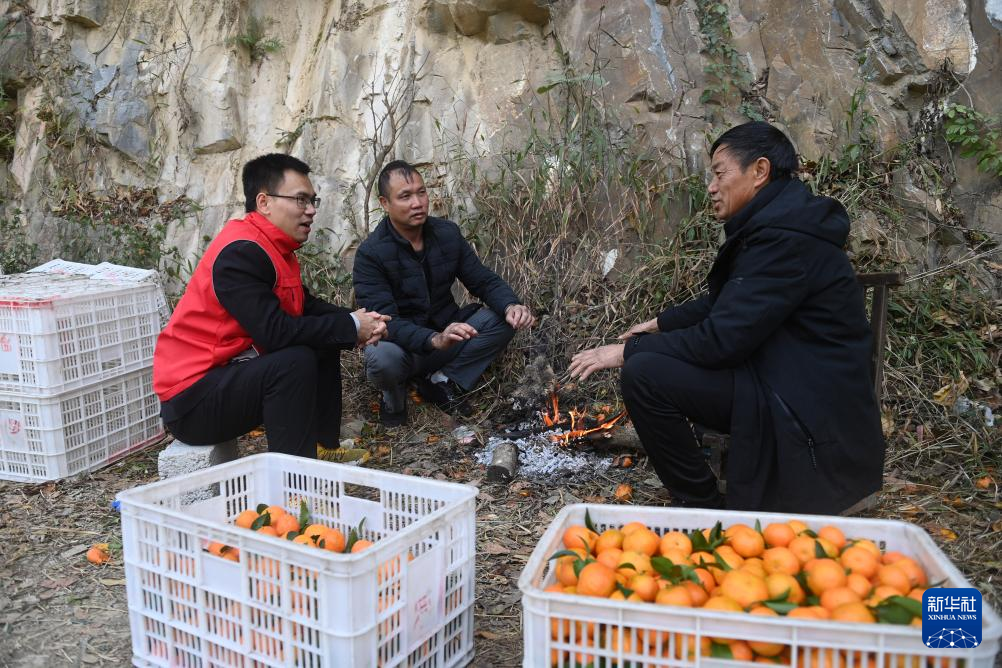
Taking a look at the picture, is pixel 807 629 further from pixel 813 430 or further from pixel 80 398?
pixel 80 398

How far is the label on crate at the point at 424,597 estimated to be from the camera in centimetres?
185

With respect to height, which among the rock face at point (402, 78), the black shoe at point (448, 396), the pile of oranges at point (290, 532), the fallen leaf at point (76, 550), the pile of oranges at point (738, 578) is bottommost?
the fallen leaf at point (76, 550)

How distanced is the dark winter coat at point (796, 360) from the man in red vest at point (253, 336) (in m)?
1.68

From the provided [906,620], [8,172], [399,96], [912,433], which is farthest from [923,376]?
[8,172]

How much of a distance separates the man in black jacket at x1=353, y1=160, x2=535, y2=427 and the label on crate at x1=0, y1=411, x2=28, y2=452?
1769 millimetres

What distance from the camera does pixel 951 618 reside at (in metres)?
1.44

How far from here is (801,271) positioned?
2543 millimetres

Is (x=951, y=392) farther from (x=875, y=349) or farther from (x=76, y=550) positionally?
(x=76, y=550)

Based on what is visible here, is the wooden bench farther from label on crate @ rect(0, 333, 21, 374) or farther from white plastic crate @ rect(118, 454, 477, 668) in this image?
label on crate @ rect(0, 333, 21, 374)

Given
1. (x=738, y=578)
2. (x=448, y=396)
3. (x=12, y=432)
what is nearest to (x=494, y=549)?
(x=738, y=578)

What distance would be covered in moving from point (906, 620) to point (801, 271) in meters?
1.36

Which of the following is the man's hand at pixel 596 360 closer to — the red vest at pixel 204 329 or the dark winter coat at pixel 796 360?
the dark winter coat at pixel 796 360

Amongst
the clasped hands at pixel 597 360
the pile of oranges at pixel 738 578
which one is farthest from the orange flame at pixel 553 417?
the pile of oranges at pixel 738 578

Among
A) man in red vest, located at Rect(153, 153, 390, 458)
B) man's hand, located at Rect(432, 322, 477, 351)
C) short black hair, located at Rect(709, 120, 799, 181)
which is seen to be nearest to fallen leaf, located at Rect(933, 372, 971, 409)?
short black hair, located at Rect(709, 120, 799, 181)
